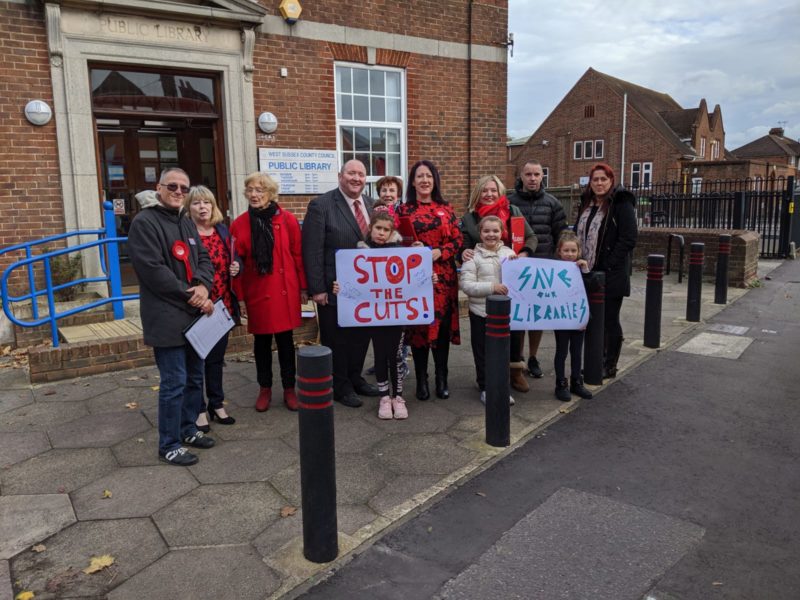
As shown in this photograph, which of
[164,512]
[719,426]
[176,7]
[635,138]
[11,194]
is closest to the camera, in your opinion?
[164,512]

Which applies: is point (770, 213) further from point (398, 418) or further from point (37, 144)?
point (37, 144)

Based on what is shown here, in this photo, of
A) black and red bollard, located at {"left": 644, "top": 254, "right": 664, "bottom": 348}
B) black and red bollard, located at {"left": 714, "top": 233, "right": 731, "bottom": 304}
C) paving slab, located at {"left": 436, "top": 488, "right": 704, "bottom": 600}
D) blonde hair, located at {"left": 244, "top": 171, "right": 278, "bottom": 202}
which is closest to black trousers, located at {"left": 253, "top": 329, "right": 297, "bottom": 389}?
blonde hair, located at {"left": 244, "top": 171, "right": 278, "bottom": 202}

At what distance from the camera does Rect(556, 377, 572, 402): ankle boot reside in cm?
532

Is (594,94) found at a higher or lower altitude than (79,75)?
higher

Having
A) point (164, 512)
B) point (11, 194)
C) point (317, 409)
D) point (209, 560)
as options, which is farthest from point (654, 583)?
point (11, 194)

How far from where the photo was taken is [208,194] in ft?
14.7

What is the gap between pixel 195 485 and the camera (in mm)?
3830

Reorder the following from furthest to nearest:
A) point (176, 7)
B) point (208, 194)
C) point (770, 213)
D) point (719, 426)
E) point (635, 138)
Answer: point (635, 138) → point (770, 213) → point (176, 7) → point (719, 426) → point (208, 194)

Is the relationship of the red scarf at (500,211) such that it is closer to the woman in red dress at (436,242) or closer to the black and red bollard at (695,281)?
the woman in red dress at (436,242)

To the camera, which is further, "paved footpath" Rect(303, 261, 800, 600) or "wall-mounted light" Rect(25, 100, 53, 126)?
"wall-mounted light" Rect(25, 100, 53, 126)

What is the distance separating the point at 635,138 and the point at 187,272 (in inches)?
1992

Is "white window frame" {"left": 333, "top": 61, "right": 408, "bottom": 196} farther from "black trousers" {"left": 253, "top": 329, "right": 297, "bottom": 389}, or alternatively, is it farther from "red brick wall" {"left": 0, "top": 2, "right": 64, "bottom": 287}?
"black trousers" {"left": 253, "top": 329, "right": 297, "bottom": 389}

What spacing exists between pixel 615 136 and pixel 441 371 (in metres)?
49.8

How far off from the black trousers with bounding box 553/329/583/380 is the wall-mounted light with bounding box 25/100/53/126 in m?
6.49
